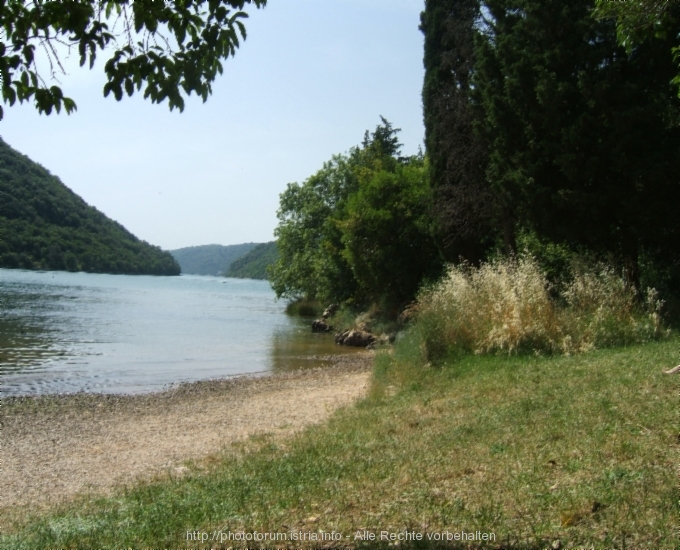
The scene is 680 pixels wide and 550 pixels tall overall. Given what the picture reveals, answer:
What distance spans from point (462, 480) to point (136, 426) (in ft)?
28.0

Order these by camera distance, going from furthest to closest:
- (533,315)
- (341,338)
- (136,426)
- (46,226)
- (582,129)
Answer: (46,226) < (341,338) < (582,129) < (533,315) < (136,426)

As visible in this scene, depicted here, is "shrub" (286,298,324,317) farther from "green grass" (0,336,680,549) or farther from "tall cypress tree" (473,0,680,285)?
"green grass" (0,336,680,549)

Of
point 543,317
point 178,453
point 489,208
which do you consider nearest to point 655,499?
point 178,453

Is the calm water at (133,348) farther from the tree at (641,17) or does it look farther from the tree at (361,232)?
the tree at (641,17)

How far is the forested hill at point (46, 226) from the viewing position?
182 ft

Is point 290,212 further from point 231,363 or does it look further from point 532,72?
point 532,72

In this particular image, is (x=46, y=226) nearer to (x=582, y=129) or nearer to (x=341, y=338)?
(x=341, y=338)

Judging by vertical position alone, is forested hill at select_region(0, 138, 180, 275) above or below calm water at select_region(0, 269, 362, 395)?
above

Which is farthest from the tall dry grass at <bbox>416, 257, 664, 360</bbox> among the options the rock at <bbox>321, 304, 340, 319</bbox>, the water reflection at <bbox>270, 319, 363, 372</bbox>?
the rock at <bbox>321, 304, 340, 319</bbox>

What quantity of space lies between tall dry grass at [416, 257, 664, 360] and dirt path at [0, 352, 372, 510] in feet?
8.22

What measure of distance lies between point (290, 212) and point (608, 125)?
117ft

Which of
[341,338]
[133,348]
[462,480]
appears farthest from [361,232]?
[462,480]

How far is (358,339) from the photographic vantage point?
27.3 metres

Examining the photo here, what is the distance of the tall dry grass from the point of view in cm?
1149
